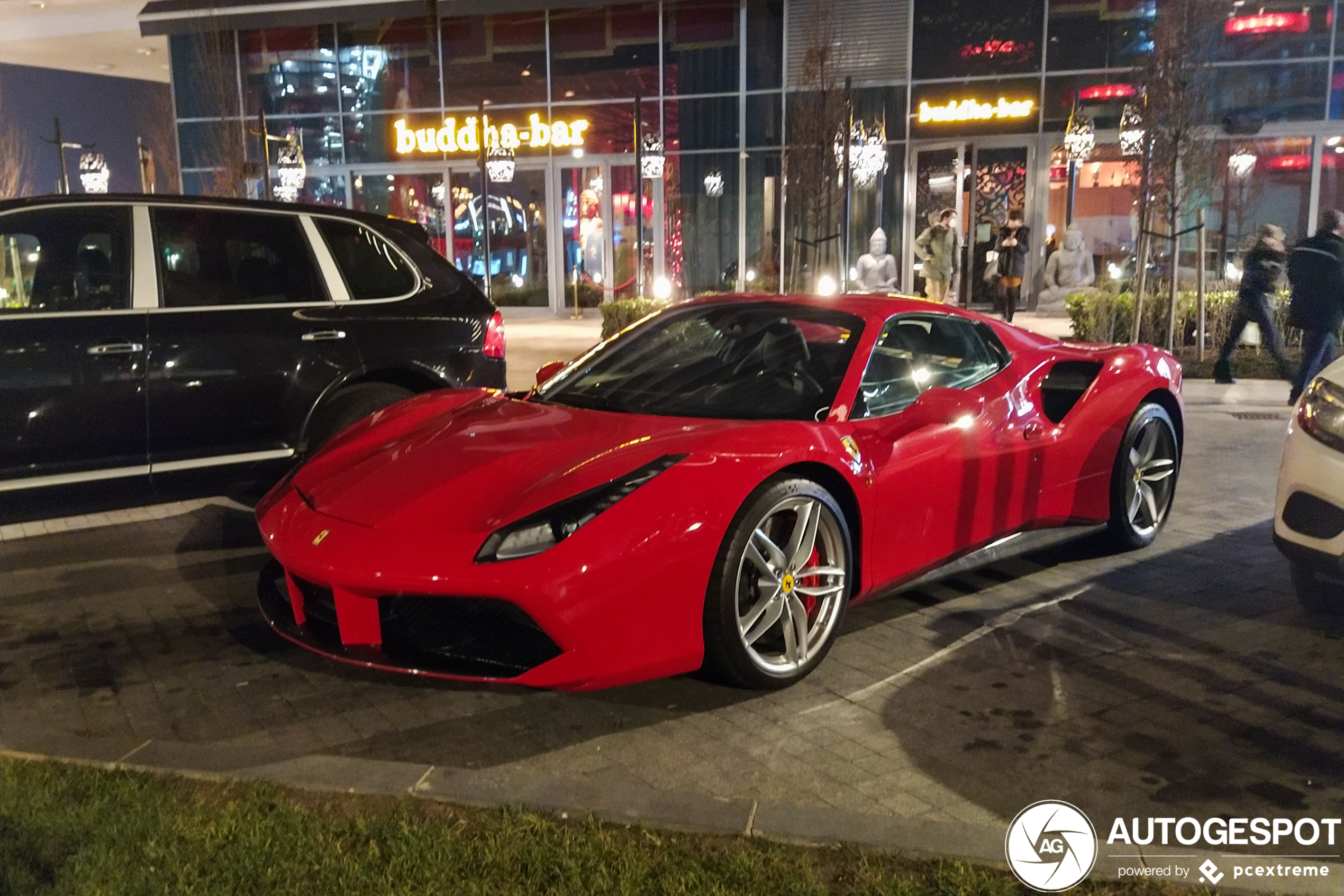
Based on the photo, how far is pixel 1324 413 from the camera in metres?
4.04

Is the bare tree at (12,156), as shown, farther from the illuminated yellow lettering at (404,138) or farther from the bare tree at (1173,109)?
the bare tree at (1173,109)

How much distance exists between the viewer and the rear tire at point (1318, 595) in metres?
4.54

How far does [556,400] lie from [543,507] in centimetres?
123

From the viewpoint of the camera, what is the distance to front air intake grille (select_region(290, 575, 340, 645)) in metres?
3.47

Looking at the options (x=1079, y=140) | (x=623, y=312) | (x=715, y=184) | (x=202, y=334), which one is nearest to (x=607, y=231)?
(x=715, y=184)

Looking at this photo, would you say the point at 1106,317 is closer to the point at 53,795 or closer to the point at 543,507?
the point at 543,507

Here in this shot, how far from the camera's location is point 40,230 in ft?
16.5

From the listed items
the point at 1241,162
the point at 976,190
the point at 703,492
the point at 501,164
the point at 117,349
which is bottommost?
the point at 703,492

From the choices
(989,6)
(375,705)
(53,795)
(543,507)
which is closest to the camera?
(53,795)

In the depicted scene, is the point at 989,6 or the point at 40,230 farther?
the point at 989,6

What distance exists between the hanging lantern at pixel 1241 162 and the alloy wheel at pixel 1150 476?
14.4m

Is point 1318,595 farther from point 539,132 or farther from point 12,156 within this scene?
point 12,156

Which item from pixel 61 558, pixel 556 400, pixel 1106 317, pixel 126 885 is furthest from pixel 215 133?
pixel 126 885

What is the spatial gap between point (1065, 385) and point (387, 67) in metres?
21.6
